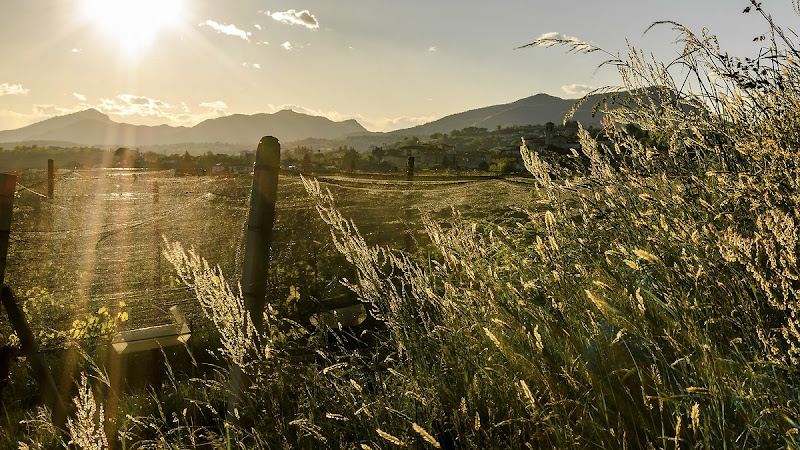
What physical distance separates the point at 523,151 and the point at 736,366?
1.38 meters

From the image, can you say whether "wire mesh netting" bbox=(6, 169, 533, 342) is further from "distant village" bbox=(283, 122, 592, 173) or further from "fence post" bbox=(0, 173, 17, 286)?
"fence post" bbox=(0, 173, 17, 286)

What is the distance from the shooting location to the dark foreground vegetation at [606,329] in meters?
1.63

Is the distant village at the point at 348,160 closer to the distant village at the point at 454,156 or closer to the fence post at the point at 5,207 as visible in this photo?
the distant village at the point at 454,156

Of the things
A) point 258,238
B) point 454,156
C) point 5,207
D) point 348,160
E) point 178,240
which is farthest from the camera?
point 348,160

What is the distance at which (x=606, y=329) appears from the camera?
93.8 inches

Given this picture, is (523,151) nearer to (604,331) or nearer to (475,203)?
(604,331)

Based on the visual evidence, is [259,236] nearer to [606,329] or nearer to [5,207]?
[5,207]

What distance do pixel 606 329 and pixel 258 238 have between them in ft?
5.75

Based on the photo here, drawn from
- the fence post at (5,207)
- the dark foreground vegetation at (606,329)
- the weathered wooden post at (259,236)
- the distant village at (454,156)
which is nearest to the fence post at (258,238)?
the weathered wooden post at (259,236)

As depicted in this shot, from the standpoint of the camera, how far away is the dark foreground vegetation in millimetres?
1634

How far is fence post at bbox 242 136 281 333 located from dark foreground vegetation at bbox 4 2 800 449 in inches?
13.9

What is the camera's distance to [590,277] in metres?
2.26

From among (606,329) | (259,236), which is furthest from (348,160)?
(606,329)

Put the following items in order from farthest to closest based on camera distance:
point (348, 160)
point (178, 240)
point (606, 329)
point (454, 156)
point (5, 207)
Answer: point (348, 160), point (454, 156), point (178, 240), point (5, 207), point (606, 329)
